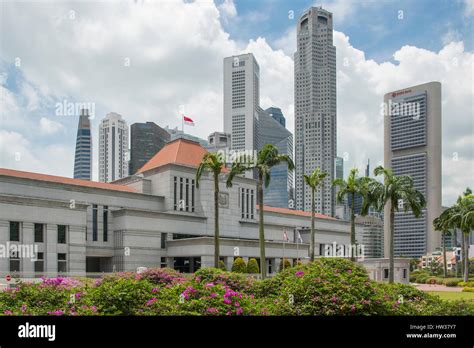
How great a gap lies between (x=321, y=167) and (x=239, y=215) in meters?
23.5

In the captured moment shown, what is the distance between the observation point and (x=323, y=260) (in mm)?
15148

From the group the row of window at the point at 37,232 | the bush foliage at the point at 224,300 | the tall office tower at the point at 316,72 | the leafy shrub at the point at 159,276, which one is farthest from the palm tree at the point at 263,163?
the bush foliage at the point at 224,300

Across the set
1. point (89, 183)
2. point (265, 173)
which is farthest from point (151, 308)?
point (89, 183)

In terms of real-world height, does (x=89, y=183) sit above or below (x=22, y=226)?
above

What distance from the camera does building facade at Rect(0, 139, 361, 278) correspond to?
49.4 m

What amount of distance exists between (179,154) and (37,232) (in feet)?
69.7

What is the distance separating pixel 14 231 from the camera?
156 ft

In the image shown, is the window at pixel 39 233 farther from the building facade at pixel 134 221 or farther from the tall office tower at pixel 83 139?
the tall office tower at pixel 83 139

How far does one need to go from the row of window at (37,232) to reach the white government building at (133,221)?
99mm

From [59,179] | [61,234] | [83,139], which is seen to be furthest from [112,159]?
[83,139]

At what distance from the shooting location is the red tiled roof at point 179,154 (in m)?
63.8

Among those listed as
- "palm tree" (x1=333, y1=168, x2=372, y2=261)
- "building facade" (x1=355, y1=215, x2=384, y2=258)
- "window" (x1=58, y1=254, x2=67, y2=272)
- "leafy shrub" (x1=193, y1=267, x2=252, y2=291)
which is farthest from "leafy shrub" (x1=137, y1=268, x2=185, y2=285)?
"building facade" (x1=355, y1=215, x2=384, y2=258)
